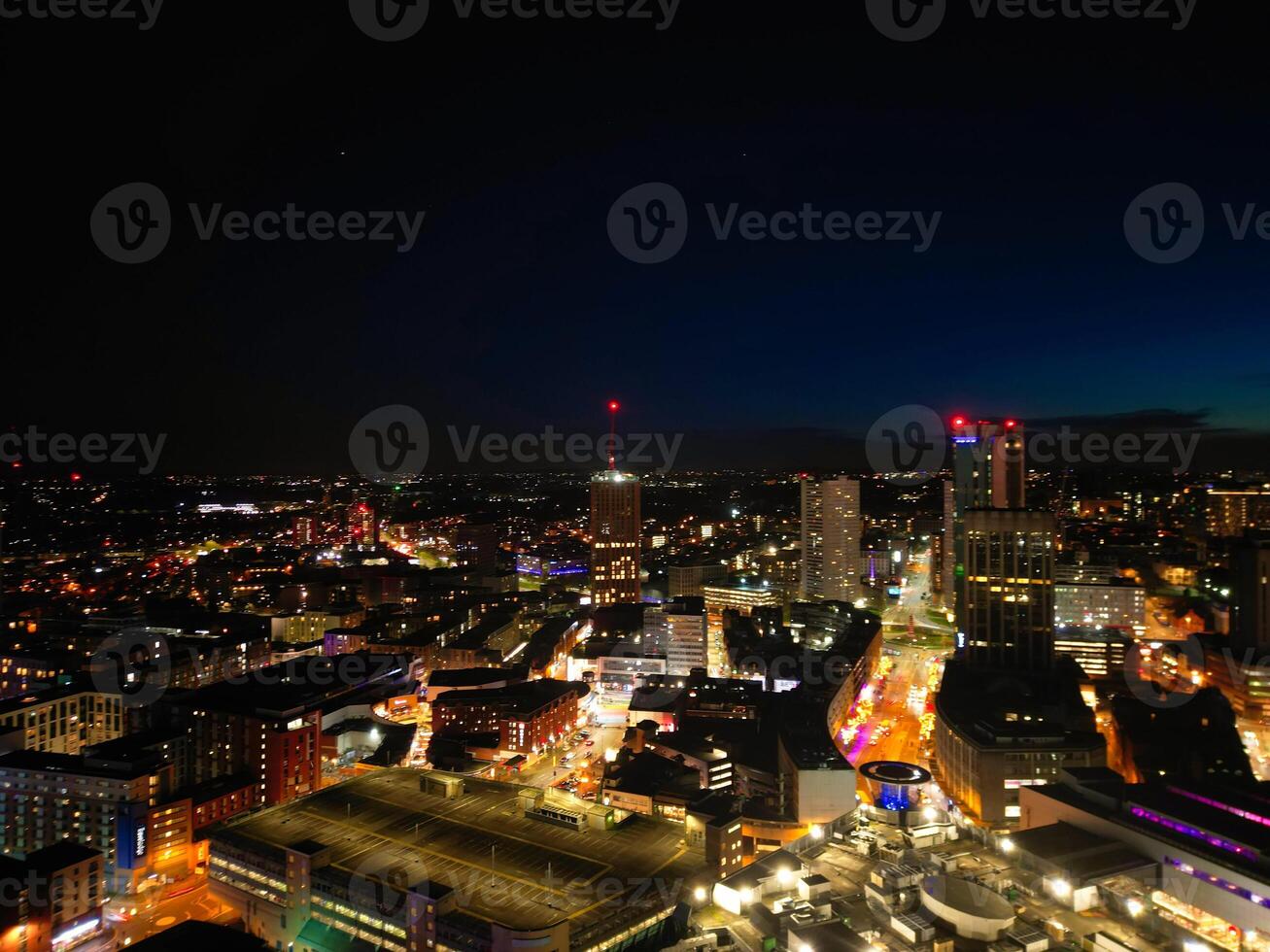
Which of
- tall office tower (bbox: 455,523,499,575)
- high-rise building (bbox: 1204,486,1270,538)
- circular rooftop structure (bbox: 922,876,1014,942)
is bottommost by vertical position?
circular rooftop structure (bbox: 922,876,1014,942)

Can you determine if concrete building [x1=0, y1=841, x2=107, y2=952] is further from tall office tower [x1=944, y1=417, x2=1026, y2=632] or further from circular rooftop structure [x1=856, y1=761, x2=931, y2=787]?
tall office tower [x1=944, y1=417, x2=1026, y2=632]

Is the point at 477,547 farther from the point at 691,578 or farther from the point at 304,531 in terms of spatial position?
the point at 304,531

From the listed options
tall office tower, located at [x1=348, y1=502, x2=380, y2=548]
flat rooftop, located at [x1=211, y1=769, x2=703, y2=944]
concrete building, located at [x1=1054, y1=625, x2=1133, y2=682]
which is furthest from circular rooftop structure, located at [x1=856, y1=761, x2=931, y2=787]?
tall office tower, located at [x1=348, y1=502, x2=380, y2=548]

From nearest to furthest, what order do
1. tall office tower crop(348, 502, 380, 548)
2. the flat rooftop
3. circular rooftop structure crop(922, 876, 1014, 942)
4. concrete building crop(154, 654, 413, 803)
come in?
circular rooftop structure crop(922, 876, 1014, 942), the flat rooftop, concrete building crop(154, 654, 413, 803), tall office tower crop(348, 502, 380, 548)

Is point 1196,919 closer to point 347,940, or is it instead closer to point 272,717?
point 347,940

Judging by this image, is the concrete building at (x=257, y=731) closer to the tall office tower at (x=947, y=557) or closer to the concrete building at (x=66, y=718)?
the concrete building at (x=66, y=718)

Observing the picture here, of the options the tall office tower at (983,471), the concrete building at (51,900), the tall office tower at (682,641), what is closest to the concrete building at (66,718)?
the concrete building at (51,900)

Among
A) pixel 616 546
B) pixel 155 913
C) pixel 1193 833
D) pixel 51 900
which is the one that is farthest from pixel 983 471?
pixel 51 900
